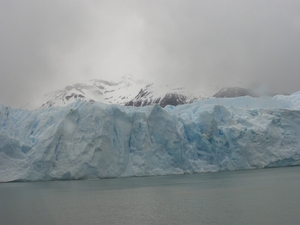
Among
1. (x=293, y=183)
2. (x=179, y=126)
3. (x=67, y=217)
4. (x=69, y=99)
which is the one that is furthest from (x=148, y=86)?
(x=67, y=217)

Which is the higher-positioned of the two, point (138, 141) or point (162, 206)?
point (138, 141)

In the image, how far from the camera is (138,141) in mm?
23375

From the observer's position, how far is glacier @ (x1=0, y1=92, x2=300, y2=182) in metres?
21.5

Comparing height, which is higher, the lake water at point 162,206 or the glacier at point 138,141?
the glacier at point 138,141

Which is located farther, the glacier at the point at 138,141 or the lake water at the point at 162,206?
the glacier at the point at 138,141

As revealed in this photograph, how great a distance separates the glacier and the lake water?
4529mm

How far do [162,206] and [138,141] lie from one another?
436 inches

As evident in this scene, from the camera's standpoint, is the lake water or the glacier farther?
the glacier

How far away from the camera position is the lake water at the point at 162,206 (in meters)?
10.2

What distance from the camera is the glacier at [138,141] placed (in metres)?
21.5

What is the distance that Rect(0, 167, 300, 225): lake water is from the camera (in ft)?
33.6

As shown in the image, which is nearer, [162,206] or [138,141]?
[162,206]

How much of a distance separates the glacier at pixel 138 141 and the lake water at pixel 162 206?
453cm

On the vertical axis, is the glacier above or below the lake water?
above
